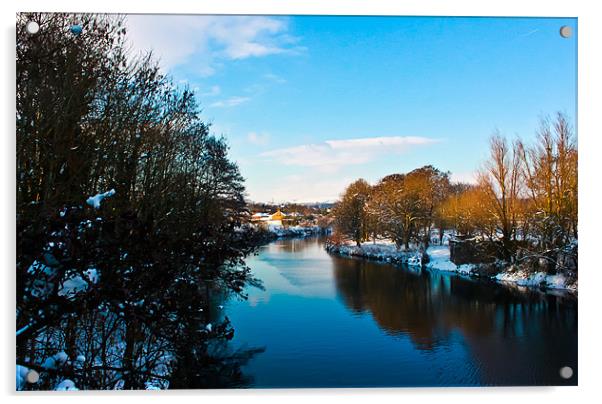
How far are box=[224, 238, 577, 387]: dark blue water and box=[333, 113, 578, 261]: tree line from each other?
0.53 metres

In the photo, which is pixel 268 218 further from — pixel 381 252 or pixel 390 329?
pixel 381 252

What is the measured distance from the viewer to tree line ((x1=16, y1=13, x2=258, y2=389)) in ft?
8.62

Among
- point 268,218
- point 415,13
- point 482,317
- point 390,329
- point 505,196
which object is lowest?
point 390,329

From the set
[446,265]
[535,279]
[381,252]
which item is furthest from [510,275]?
[381,252]

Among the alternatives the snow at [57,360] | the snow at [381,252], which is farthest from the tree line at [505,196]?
the snow at [57,360]

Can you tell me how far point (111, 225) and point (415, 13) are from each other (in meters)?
2.58

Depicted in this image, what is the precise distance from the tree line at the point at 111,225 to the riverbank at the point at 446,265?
1918mm

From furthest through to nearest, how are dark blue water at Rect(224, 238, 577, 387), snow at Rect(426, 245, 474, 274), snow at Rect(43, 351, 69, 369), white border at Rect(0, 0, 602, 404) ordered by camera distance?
snow at Rect(426, 245, 474, 274) → dark blue water at Rect(224, 238, 577, 387) → white border at Rect(0, 0, 602, 404) → snow at Rect(43, 351, 69, 369)

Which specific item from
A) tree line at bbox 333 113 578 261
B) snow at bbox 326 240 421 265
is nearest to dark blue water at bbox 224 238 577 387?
tree line at bbox 333 113 578 261

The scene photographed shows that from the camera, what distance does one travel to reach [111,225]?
2.63m

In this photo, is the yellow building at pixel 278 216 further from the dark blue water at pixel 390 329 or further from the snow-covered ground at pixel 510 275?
the snow-covered ground at pixel 510 275

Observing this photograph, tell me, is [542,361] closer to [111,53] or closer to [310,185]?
[310,185]

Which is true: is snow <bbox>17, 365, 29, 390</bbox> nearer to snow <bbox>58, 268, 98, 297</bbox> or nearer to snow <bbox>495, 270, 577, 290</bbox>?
snow <bbox>58, 268, 98, 297</bbox>
